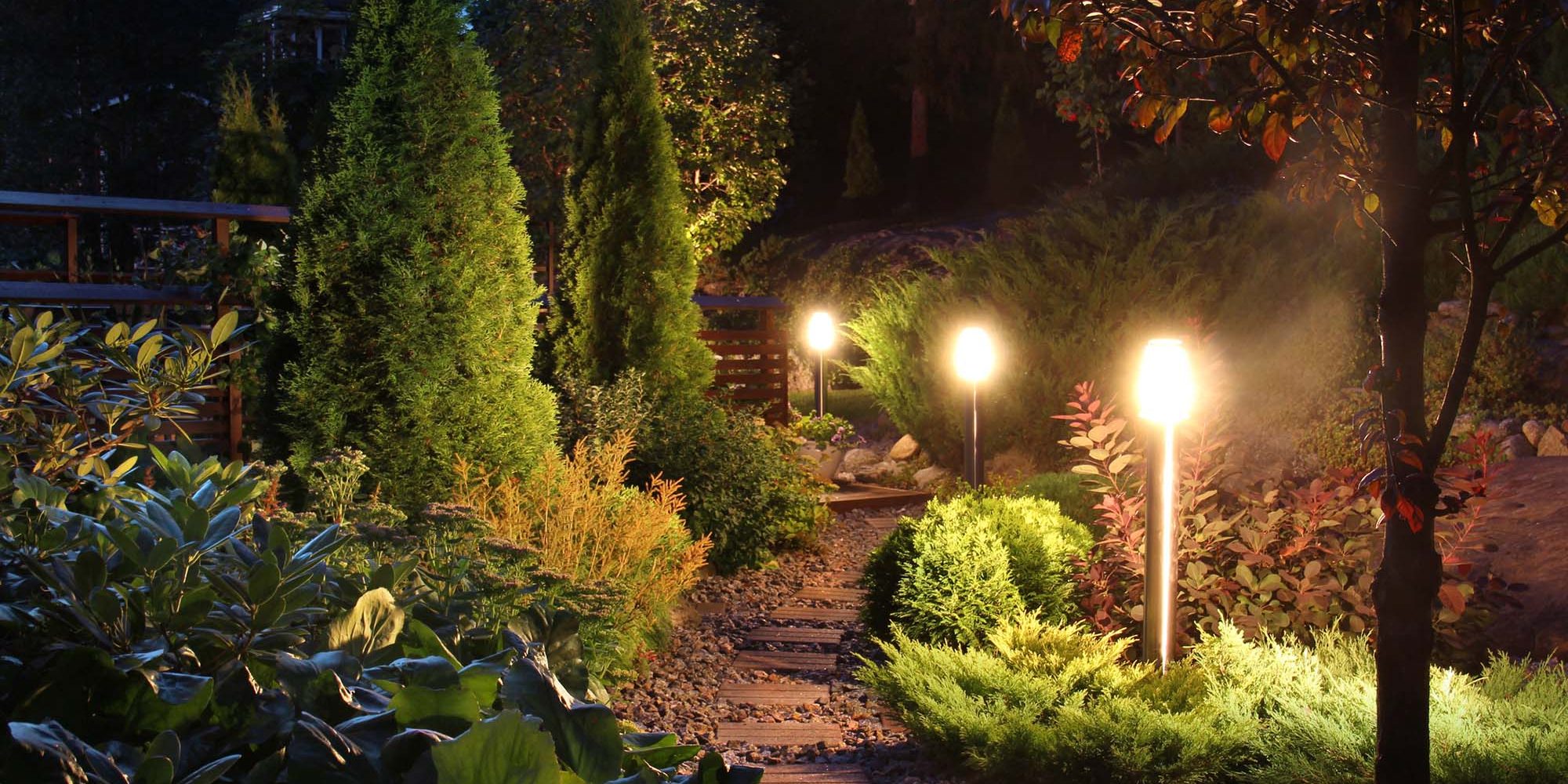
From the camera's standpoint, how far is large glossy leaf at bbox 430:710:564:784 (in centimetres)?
67

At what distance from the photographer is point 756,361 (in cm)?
1047

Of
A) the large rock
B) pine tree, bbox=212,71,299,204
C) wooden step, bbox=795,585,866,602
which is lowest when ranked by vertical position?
wooden step, bbox=795,585,866,602

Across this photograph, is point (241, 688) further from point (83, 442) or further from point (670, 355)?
point (670, 355)

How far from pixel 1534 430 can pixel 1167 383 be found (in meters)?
5.22

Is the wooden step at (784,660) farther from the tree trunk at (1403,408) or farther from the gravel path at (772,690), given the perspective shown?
the tree trunk at (1403,408)

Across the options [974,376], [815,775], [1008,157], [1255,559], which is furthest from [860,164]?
[815,775]

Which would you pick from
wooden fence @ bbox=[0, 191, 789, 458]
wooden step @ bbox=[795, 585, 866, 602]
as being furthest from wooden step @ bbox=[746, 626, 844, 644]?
wooden fence @ bbox=[0, 191, 789, 458]

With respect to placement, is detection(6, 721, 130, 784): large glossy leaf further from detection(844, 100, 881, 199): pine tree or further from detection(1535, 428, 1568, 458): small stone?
detection(844, 100, 881, 199): pine tree

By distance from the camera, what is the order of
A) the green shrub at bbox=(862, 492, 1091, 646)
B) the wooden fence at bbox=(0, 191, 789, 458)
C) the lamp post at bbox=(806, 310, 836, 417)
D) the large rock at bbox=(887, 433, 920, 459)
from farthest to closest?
the lamp post at bbox=(806, 310, 836, 417), the large rock at bbox=(887, 433, 920, 459), the wooden fence at bbox=(0, 191, 789, 458), the green shrub at bbox=(862, 492, 1091, 646)

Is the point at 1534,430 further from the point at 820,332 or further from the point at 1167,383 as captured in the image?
the point at 820,332

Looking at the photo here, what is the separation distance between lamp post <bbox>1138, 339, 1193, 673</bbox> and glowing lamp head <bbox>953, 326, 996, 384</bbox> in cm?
203

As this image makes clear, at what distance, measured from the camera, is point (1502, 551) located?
489 cm

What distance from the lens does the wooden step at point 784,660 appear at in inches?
199

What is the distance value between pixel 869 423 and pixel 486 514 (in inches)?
361
